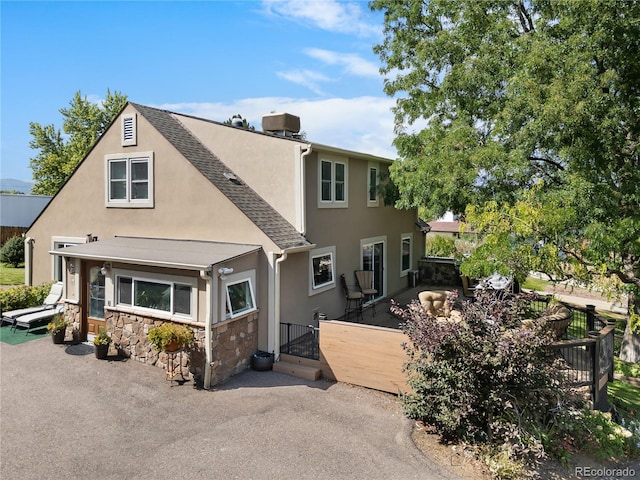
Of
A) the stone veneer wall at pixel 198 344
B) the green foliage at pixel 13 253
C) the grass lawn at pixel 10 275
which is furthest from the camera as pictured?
the green foliage at pixel 13 253

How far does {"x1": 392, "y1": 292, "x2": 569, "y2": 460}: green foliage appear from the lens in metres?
6.58

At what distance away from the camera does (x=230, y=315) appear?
9977 millimetres

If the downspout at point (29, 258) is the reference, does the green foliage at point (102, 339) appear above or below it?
below

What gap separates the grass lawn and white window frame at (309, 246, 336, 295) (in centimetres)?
1558

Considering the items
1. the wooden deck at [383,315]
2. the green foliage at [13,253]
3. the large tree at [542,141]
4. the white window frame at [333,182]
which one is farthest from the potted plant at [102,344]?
the green foliage at [13,253]

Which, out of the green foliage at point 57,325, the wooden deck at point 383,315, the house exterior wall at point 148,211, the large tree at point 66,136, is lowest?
the wooden deck at point 383,315

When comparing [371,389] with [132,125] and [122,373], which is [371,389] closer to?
[122,373]

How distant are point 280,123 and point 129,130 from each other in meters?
4.82

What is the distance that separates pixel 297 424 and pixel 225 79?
38.6ft

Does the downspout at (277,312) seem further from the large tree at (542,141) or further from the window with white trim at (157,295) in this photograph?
the large tree at (542,141)

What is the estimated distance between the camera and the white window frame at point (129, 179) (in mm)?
12766

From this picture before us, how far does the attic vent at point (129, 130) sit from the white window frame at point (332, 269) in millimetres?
6676

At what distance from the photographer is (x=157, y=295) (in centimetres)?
1052

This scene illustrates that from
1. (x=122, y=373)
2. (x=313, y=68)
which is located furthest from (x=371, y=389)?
(x=313, y=68)
